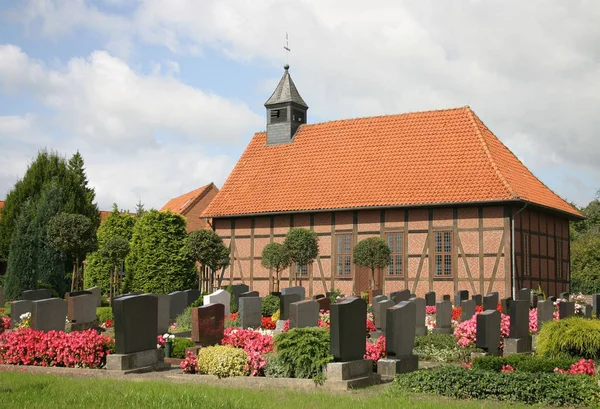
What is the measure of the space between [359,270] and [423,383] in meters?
19.0

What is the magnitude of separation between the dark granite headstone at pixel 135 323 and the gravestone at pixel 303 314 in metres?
2.85

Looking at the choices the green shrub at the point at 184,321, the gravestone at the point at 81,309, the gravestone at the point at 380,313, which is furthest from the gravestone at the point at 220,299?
the gravestone at the point at 380,313

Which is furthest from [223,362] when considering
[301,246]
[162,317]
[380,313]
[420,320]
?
[301,246]

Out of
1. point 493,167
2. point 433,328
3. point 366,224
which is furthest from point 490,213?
point 433,328

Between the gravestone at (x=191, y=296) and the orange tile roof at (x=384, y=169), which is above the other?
the orange tile roof at (x=384, y=169)

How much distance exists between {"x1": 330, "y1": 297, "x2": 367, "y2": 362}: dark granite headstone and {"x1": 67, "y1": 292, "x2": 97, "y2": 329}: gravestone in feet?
28.3

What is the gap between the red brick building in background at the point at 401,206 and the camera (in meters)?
27.4

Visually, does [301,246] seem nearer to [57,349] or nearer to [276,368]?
[57,349]

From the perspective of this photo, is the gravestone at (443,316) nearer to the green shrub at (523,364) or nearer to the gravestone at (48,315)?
the green shrub at (523,364)

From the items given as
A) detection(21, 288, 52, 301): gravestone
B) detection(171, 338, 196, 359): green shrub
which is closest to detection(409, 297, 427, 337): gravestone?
detection(171, 338, 196, 359): green shrub

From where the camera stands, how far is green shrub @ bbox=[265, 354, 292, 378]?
11.9 meters

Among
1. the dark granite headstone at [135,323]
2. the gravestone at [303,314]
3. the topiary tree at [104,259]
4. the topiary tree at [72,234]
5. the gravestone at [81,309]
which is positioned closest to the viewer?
the dark granite headstone at [135,323]

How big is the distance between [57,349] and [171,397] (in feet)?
15.9

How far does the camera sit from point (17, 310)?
1906 centimetres
